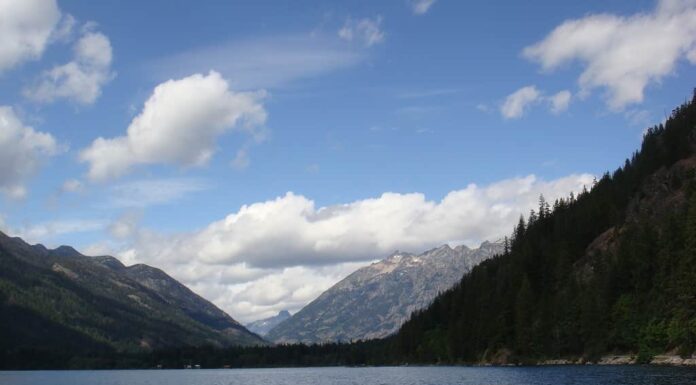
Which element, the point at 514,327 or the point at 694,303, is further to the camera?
the point at 514,327

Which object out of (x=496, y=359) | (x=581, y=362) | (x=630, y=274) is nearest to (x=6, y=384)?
(x=496, y=359)

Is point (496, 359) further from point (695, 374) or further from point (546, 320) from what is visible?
point (695, 374)

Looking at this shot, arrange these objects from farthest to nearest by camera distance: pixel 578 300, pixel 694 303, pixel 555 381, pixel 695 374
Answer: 1. pixel 578 300
2. pixel 694 303
3. pixel 555 381
4. pixel 695 374

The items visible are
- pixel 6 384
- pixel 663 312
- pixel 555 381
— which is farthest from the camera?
pixel 6 384

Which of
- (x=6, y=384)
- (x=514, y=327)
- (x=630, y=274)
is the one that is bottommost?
(x=6, y=384)

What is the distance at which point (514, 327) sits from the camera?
196000mm

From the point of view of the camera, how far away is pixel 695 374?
296ft

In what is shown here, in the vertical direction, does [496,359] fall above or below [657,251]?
below

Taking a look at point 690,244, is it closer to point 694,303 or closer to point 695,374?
point 694,303

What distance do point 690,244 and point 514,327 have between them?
241 ft

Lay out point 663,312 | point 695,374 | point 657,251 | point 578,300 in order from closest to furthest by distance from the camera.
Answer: point 695,374 < point 663,312 < point 657,251 < point 578,300

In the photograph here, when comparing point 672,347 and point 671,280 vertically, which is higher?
point 671,280

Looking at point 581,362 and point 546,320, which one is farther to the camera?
point 546,320

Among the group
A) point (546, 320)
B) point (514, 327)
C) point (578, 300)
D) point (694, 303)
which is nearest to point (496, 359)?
point (514, 327)
